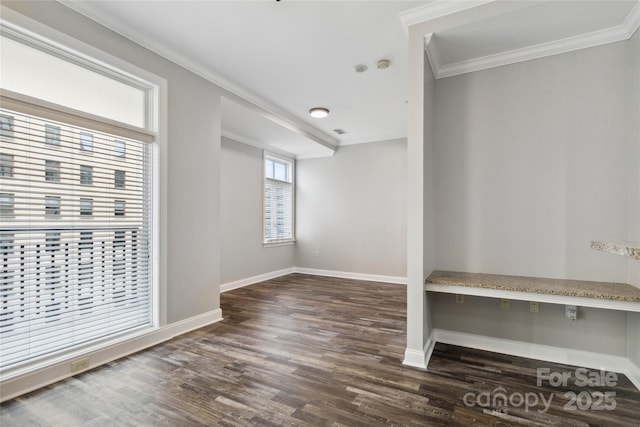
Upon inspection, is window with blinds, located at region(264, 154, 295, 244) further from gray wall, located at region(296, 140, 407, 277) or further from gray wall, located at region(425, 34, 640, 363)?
gray wall, located at region(425, 34, 640, 363)

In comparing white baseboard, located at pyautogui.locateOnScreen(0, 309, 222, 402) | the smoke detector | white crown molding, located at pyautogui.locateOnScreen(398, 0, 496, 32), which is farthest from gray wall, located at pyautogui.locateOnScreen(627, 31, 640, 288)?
white baseboard, located at pyautogui.locateOnScreen(0, 309, 222, 402)

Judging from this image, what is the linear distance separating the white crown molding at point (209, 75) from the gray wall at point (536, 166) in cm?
224

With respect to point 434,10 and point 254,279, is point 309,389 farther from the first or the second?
point 254,279

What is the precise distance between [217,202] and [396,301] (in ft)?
9.23

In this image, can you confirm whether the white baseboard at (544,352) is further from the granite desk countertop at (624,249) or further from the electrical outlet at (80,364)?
the electrical outlet at (80,364)

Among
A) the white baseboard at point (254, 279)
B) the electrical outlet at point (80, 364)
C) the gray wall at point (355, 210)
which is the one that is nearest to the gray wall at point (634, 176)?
the gray wall at point (355, 210)

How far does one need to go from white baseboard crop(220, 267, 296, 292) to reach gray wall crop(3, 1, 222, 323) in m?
1.66

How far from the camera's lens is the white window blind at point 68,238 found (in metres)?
2.10

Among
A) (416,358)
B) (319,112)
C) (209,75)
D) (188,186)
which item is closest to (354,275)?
Answer: (319,112)

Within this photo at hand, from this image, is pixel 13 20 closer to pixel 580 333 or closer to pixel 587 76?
pixel 587 76

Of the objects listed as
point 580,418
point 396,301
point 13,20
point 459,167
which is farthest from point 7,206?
point 396,301

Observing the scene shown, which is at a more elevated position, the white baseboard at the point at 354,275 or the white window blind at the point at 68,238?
the white window blind at the point at 68,238

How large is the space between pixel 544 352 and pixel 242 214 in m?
4.60

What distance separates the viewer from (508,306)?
2730 millimetres
